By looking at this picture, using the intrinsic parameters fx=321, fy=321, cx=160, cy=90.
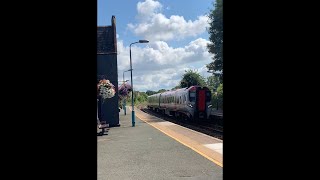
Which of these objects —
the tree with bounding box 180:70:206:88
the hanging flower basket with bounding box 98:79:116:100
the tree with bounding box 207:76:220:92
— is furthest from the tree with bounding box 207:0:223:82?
the hanging flower basket with bounding box 98:79:116:100

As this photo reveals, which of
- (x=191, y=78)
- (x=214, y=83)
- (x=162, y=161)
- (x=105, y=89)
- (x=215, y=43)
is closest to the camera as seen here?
(x=162, y=161)

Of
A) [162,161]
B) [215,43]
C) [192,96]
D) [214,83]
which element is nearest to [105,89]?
[192,96]

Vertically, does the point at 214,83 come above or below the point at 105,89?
above

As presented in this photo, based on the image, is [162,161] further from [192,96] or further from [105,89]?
[192,96]

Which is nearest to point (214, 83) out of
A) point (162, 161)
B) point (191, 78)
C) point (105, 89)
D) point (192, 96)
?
point (191, 78)

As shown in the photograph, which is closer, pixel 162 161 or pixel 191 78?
pixel 162 161

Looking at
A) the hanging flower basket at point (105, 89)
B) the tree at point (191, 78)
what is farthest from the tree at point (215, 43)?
the hanging flower basket at point (105, 89)

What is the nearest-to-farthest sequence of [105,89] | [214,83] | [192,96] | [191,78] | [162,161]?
[162,161]
[105,89]
[192,96]
[191,78]
[214,83]

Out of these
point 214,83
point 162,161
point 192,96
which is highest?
point 214,83
